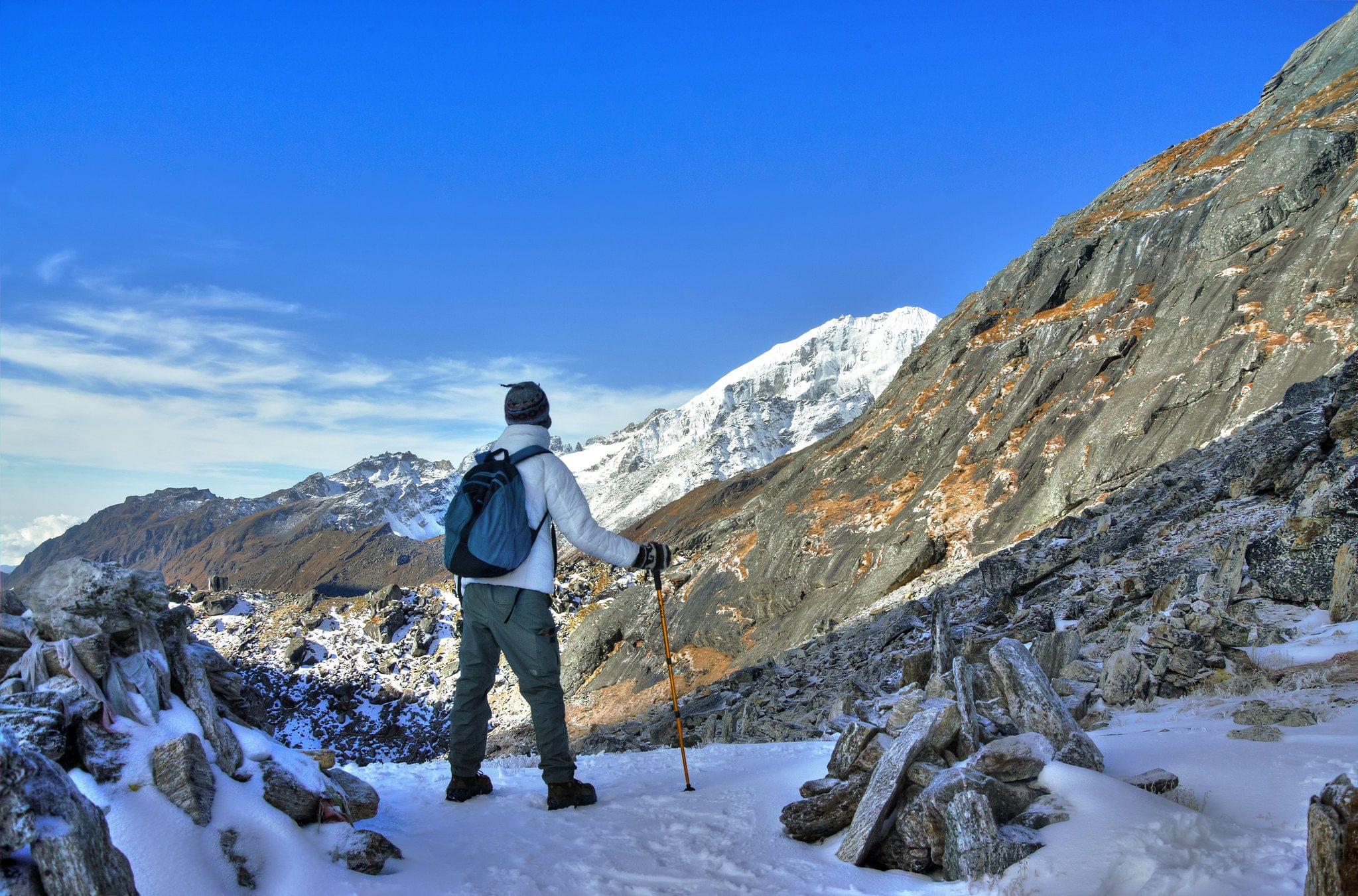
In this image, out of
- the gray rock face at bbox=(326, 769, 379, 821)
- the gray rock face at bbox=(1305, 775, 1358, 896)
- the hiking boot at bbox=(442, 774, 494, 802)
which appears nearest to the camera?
the gray rock face at bbox=(1305, 775, 1358, 896)

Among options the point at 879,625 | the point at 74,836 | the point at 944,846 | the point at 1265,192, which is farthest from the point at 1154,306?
the point at 74,836

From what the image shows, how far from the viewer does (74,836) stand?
2.16 m

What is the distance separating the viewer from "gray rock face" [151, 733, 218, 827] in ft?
10.0

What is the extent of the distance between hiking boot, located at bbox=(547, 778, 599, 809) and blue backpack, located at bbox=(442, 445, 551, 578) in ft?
4.22

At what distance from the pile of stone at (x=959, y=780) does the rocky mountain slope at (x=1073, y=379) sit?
65.3ft

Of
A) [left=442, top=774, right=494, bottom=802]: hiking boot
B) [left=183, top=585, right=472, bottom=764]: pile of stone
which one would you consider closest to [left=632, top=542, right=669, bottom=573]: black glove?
[left=442, top=774, right=494, bottom=802]: hiking boot

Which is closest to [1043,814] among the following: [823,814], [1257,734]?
[823,814]

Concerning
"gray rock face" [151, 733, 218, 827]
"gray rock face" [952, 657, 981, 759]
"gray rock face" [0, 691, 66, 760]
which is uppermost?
"gray rock face" [0, 691, 66, 760]

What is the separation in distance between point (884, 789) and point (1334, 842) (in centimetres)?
190

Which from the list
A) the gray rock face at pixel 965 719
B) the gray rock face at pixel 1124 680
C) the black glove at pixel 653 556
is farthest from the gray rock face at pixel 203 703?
the gray rock face at pixel 1124 680

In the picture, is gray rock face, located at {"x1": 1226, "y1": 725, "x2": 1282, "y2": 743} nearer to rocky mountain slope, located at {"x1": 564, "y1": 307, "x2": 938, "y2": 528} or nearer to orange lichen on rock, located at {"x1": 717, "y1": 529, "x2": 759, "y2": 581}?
orange lichen on rock, located at {"x1": 717, "y1": 529, "x2": 759, "y2": 581}

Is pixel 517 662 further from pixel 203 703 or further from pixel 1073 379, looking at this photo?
pixel 1073 379

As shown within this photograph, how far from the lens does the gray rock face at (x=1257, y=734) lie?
13.7 ft

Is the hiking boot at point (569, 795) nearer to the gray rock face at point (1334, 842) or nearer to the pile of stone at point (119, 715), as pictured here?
the pile of stone at point (119, 715)
